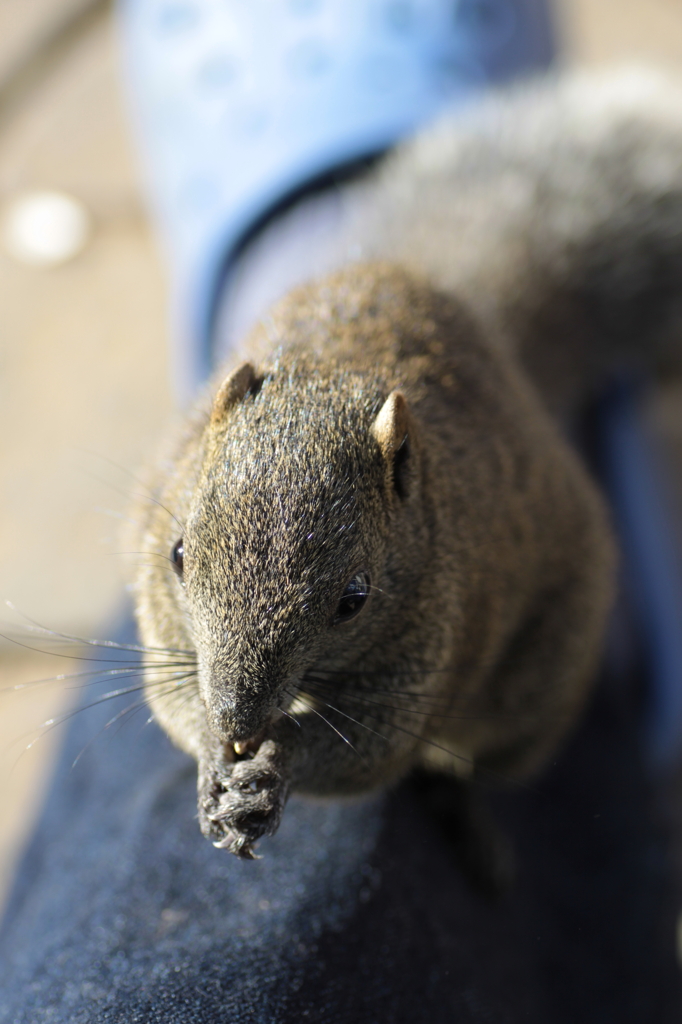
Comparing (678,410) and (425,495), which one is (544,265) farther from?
(678,410)

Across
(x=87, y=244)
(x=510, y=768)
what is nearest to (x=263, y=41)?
(x=87, y=244)

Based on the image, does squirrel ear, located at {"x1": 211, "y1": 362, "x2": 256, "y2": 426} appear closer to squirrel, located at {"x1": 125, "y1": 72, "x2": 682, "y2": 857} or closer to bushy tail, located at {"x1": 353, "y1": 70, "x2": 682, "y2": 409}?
squirrel, located at {"x1": 125, "y1": 72, "x2": 682, "y2": 857}

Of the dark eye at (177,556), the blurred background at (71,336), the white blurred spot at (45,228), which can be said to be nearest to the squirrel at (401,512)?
the dark eye at (177,556)

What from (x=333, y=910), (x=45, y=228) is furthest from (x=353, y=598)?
(x=45, y=228)

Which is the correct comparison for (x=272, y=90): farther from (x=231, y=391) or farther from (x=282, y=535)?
(x=282, y=535)

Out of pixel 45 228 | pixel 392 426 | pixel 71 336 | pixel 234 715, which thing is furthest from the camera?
pixel 45 228

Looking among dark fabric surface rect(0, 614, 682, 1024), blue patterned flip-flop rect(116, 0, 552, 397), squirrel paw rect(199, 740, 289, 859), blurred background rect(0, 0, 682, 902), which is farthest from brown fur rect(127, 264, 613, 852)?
blurred background rect(0, 0, 682, 902)
